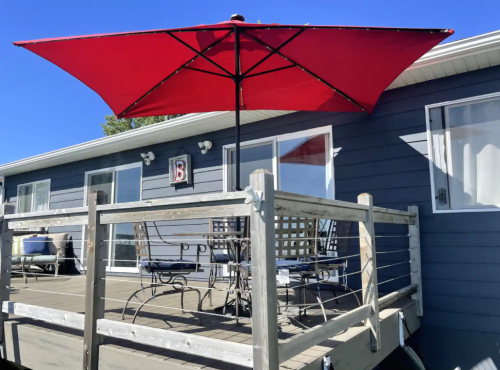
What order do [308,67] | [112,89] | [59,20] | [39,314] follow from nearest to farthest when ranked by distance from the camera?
[39,314] → [308,67] → [112,89] → [59,20]

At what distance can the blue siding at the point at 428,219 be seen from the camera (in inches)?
134

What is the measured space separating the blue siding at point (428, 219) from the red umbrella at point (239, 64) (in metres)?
0.62

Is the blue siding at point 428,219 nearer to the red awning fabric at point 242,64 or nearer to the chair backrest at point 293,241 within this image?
the red awning fabric at point 242,64

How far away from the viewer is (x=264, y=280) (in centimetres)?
160

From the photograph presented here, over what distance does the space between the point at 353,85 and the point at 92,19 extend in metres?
14.2

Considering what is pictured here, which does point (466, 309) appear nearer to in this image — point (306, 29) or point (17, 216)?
point (306, 29)

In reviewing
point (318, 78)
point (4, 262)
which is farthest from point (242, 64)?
point (4, 262)

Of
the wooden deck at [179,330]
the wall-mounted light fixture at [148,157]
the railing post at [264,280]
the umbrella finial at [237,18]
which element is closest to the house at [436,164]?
the wooden deck at [179,330]

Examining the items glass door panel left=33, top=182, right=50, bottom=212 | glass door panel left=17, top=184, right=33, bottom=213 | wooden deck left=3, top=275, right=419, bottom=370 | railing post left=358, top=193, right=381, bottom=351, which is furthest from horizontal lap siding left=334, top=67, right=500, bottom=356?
glass door panel left=17, top=184, right=33, bottom=213

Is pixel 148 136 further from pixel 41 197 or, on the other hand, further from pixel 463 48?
pixel 463 48

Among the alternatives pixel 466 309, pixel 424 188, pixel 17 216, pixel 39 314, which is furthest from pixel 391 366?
pixel 17 216

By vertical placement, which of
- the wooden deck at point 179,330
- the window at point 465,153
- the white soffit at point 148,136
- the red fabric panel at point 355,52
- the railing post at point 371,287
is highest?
the white soffit at point 148,136

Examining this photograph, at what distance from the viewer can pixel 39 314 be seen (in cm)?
285

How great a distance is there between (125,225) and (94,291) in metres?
4.30
